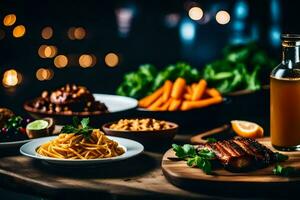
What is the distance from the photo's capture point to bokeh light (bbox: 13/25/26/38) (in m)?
8.91

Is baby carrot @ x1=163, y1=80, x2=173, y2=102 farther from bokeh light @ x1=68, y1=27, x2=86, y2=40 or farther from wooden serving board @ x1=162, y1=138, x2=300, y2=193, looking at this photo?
bokeh light @ x1=68, y1=27, x2=86, y2=40

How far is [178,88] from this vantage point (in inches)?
186

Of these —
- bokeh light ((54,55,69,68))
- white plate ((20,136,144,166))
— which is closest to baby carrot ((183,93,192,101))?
white plate ((20,136,144,166))

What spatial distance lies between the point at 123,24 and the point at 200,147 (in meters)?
6.80

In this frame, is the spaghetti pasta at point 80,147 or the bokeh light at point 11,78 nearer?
the spaghetti pasta at point 80,147

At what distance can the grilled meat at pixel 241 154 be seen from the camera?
3084mm

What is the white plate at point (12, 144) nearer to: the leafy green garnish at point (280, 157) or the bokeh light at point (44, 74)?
the leafy green garnish at point (280, 157)

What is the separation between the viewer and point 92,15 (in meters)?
9.83

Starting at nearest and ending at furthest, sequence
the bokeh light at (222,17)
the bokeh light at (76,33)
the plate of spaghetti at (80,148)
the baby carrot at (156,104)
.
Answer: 1. the plate of spaghetti at (80,148)
2. the baby carrot at (156,104)
3. the bokeh light at (76,33)
4. the bokeh light at (222,17)

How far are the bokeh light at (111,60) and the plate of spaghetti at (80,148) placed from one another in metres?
5.84

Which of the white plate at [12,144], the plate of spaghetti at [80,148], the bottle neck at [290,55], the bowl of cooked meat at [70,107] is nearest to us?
the plate of spaghetti at [80,148]

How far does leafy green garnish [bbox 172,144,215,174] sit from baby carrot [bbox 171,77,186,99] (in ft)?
4.46

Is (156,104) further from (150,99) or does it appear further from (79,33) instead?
(79,33)

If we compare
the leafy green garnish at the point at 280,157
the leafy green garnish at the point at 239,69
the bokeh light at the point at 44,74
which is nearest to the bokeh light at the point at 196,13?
the bokeh light at the point at 44,74
